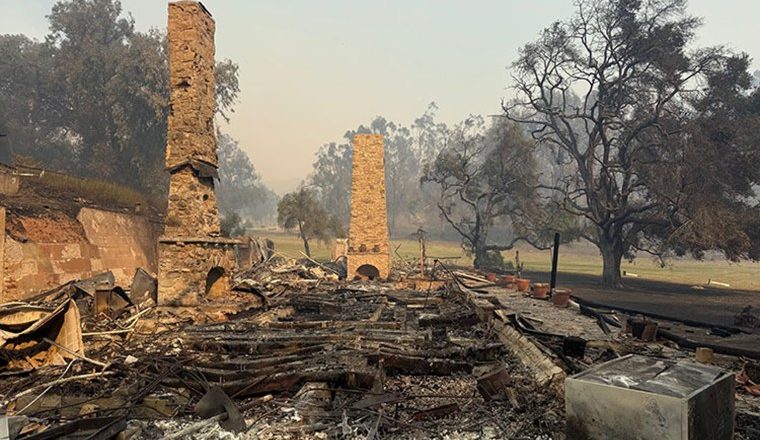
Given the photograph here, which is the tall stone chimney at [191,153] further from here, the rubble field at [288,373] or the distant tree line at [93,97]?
the distant tree line at [93,97]

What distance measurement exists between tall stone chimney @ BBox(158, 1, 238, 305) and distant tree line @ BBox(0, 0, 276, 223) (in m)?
20.7

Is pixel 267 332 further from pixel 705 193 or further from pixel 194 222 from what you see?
pixel 705 193

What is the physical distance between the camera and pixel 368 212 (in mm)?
23328

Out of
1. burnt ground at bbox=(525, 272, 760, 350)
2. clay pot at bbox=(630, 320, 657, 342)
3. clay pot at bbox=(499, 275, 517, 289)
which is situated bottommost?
burnt ground at bbox=(525, 272, 760, 350)

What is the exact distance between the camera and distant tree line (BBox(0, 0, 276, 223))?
32.7 m

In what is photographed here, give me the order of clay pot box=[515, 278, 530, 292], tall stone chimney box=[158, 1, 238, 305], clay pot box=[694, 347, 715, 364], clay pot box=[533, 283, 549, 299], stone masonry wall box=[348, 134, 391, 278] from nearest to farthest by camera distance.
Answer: clay pot box=[694, 347, 715, 364] < tall stone chimney box=[158, 1, 238, 305] < clay pot box=[533, 283, 549, 299] < clay pot box=[515, 278, 530, 292] < stone masonry wall box=[348, 134, 391, 278]

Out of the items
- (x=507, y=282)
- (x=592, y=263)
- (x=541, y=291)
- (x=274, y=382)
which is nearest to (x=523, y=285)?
(x=507, y=282)

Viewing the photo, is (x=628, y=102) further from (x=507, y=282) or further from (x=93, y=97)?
(x=93, y=97)

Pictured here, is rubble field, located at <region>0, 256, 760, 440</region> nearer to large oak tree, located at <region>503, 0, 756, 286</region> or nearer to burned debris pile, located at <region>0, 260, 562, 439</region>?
burned debris pile, located at <region>0, 260, 562, 439</region>

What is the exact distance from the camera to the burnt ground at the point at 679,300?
11175 millimetres

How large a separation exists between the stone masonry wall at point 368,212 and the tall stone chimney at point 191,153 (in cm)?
1082

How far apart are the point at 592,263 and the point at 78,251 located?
1708 inches

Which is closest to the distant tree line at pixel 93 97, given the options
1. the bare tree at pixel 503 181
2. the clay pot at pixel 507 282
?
the bare tree at pixel 503 181

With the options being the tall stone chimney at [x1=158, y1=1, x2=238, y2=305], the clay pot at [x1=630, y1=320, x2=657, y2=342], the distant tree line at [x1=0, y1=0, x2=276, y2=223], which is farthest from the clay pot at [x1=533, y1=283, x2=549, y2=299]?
the distant tree line at [x1=0, y1=0, x2=276, y2=223]
